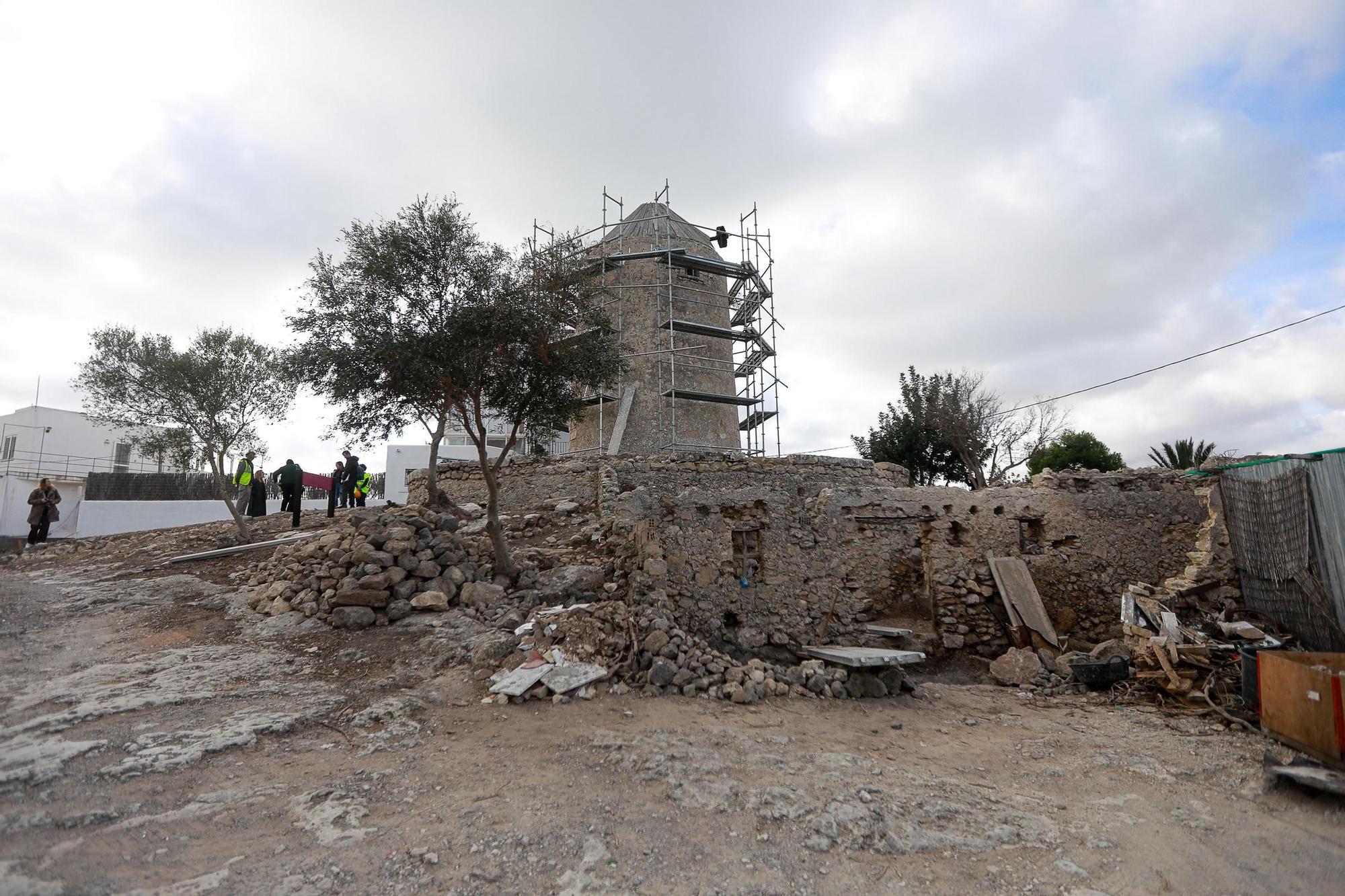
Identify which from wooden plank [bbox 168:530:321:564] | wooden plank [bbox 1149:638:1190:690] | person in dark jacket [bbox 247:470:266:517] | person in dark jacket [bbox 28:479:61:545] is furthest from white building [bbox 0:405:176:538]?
wooden plank [bbox 1149:638:1190:690]

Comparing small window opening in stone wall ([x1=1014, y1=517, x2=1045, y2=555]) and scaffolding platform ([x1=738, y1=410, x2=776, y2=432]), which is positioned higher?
scaffolding platform ([x1=738, y1=410, x2=776, y2=432])

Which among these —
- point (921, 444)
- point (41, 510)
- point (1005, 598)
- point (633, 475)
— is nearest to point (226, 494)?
point (41, 510)

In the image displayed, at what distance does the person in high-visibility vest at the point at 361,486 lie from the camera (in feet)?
54.6

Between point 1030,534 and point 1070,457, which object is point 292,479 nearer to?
point 1030,534

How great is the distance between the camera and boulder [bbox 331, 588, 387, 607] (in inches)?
323

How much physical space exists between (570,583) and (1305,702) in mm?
7759

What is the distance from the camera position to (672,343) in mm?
18750

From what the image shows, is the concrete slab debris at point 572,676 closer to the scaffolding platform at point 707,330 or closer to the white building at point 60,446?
the scaffolding platform at point 707,330

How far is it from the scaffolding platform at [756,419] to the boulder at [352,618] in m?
14.7

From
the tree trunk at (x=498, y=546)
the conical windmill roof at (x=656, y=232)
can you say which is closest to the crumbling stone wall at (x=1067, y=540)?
the tree trunk at (x=498, y=546)

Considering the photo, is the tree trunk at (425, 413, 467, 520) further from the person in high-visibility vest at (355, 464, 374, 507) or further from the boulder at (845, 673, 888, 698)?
the boulder at (845, 673, 888, 698)

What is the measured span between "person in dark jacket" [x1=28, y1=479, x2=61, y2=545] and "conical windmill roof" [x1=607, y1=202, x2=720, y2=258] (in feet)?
54.6

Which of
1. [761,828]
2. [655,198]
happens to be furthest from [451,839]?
[655,198]

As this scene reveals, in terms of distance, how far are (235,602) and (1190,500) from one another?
1539cm
